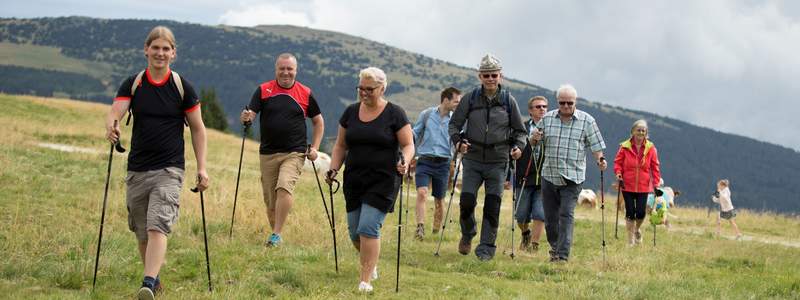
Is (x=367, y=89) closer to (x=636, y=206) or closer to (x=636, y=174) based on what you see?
(x=636, y=174)

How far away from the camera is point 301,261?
333 inches

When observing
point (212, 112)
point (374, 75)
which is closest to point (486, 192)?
point (374, 75)

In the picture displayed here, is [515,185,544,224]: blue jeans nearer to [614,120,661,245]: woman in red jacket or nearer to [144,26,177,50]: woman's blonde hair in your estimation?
[614,120,661,245]: woman in red jacket

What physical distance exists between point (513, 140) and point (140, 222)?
466 cm

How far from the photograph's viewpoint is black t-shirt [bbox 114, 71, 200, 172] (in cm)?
638

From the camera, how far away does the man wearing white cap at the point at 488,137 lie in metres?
9.52

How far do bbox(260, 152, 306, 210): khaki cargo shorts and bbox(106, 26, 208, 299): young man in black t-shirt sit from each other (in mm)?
2908

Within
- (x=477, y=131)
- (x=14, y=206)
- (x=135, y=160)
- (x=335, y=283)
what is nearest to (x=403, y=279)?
(x=335, y=283)

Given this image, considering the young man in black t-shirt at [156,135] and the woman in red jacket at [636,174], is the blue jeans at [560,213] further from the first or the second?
the young man in black t-shirt at [156,135]

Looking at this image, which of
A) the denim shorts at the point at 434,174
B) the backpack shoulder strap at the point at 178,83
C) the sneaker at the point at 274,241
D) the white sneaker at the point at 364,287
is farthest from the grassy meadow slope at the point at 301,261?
the backpack shoulder strap at the point at 178,83

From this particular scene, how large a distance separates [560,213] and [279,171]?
3.49 metres

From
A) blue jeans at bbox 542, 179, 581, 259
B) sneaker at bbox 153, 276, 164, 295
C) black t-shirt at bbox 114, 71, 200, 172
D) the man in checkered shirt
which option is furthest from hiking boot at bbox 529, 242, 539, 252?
black t-shirt at bbox 114, 71, 200, 172

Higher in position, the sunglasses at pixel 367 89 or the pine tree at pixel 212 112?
the pine tree at pixel 212 112

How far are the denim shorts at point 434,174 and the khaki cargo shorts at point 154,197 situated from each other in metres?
5.83
